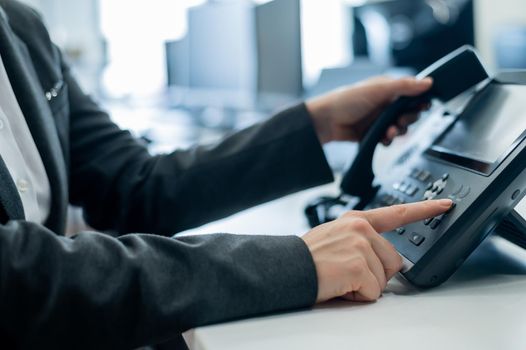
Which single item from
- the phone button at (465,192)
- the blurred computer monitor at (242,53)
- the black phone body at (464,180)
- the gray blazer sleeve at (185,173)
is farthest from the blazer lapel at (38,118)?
the blurred computer monitor at (242,53)

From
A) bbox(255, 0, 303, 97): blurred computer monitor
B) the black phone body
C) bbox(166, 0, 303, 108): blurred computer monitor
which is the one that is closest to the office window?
bbox(166, 0, 303, 108): blurred computer monitor

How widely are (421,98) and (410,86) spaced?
0.02 metres

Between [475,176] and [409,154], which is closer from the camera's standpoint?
[475,176]

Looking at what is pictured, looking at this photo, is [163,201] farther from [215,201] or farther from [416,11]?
[416,11]

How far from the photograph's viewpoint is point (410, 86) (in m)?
0.85

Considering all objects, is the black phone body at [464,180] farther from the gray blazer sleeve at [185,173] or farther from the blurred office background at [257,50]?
the blurred office background at [257,50]

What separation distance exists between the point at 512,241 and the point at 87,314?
0.45 meters

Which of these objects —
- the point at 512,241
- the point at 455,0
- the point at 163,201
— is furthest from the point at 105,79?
the point at 512,241

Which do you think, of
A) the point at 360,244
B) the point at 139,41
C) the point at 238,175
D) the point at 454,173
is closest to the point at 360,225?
the point at 360,244

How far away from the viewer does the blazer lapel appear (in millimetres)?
807

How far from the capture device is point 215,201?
2.94 ft

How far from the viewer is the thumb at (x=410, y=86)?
84 cm

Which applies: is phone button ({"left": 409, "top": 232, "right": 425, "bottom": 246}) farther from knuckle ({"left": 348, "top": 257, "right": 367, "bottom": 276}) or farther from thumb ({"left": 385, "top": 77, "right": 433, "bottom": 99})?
thumb ({"left": 385, "top": 77, "right": 433, "bottom": 99})

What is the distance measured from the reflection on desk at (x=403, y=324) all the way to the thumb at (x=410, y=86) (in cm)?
34
